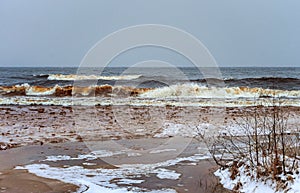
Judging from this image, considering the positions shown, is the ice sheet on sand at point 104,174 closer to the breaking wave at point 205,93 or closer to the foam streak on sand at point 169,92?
the foam streak on sand at point 169,92

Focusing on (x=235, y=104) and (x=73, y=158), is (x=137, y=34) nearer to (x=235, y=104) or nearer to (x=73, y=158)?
(x=73, y=158)

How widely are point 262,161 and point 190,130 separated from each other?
6288mm

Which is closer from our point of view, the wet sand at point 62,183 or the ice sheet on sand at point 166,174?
the wet sand at point 62,183

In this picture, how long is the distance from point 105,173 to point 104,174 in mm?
75

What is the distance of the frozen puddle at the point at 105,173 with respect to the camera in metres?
5.67

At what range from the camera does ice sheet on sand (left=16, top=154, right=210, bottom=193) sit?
5.67 meters

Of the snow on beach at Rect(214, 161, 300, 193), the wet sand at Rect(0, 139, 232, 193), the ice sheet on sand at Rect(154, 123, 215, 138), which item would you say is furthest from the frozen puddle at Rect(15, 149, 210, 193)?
the ice sheet on sand at Rect(154, 123, 215, 138)

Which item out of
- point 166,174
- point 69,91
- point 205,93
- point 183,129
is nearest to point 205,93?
point 205,93

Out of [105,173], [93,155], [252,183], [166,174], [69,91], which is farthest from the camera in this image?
[69,91]

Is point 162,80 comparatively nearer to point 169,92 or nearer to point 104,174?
point 169,92

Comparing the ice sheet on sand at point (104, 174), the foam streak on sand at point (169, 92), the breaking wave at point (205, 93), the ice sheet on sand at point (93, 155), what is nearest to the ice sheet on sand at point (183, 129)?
the ice sheet on sand at point (93, 155)

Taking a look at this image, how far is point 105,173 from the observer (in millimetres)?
6562

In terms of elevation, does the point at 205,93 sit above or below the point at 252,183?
above

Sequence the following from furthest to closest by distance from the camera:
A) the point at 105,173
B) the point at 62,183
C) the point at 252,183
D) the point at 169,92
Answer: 1. the point at 169,92
2. the point at 105,173
3. the point at 62,183
4. the point at 252,183
